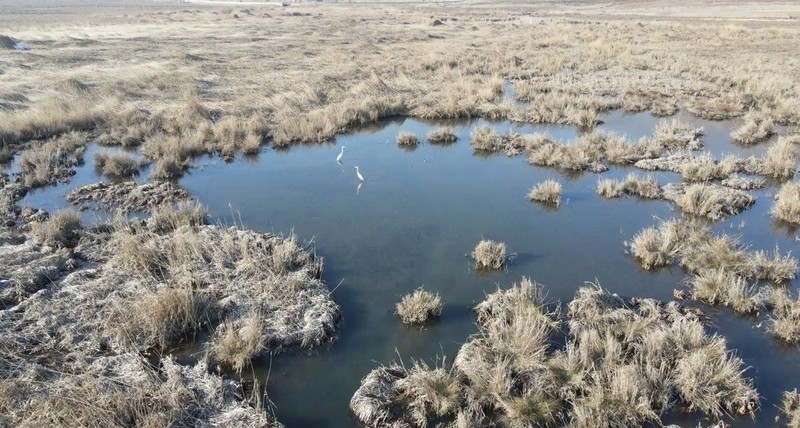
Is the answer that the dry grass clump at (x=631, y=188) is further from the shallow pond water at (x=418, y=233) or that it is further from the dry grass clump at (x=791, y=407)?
the dry grass clump at (x=791, y=407)

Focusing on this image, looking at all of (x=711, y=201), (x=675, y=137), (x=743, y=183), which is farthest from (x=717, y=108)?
(x=711, y=201)

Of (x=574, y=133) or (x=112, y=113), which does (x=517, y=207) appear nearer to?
(x=574, y=133)

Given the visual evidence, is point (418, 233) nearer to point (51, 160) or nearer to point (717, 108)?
point (51, 160)

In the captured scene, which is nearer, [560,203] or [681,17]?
[560,203]

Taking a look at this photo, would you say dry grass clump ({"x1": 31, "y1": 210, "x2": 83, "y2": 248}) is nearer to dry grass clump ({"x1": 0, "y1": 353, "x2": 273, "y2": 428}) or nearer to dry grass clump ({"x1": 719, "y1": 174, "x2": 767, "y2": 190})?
dry grass clump ({"x1": 0, "y1": 353, "x2": 273, "y2": 428})

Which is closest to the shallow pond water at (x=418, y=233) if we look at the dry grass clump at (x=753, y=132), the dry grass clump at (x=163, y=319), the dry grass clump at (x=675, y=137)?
the dry grass clump at (x=753, y=132)

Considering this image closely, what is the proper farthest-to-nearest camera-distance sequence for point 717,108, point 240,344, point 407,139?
1. point 717,108
2. point 407,139
3. point 240,344

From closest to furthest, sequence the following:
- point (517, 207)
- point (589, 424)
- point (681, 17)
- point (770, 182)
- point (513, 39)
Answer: point (589, 424), point (517, 207), point (770, 182), point (513, 39), point (681, 17)

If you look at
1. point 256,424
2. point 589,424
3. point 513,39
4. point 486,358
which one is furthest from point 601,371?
point 513,39
